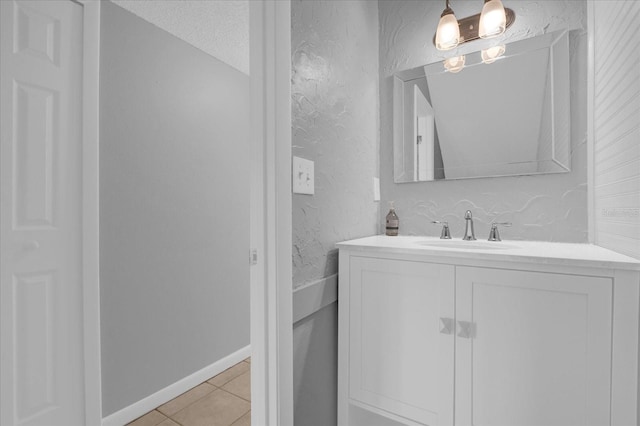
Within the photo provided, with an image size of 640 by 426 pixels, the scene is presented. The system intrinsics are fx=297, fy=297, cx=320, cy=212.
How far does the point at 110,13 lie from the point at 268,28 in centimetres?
113

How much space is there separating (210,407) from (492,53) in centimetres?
234

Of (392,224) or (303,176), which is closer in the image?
(303,176)

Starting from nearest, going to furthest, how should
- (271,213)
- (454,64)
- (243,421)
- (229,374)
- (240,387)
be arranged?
1. (271,213)
2. (454,64)
3. (243,421)
4. (240,387)
5. (229,374)

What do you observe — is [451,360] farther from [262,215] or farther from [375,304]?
[262,215]

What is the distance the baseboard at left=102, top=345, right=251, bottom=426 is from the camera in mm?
1534

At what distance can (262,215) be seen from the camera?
0.97 metres

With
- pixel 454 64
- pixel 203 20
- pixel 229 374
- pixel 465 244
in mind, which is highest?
pixel 203 20

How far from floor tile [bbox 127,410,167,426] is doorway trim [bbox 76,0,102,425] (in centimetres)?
19

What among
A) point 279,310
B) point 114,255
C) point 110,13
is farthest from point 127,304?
point 110,13

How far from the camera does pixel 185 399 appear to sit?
1790 millimetres

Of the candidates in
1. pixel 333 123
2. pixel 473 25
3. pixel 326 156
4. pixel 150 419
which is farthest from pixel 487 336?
pixel 150 419

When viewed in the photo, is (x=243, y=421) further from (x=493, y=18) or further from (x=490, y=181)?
(x=493, y=18)

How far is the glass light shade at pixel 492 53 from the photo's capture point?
4.32 ft

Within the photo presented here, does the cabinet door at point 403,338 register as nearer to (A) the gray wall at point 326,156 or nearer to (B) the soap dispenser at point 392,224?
(A) the gray wall at point 326,156
